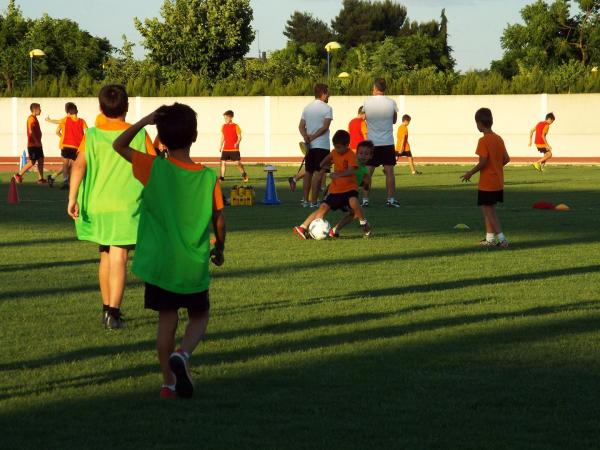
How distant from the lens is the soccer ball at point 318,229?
15.4m

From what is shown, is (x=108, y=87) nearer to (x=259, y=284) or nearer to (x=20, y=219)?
(x=259, y=284)

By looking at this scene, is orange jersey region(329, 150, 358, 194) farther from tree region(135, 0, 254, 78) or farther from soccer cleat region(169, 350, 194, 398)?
tree region(135, 0, 254, 78)

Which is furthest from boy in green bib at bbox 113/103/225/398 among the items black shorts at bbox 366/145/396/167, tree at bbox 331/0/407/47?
tree at bbox 331/0/407/47

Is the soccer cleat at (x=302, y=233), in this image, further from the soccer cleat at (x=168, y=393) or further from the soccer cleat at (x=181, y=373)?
the soccer cleat at (x=181, y=373)

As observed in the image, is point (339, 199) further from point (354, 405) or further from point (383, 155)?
point (354, 405)

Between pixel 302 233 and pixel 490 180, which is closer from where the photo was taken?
pixel 490 180

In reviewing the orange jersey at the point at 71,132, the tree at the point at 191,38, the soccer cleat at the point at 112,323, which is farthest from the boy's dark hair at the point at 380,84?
the tree at the point at 191,38

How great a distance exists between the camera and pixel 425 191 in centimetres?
2589

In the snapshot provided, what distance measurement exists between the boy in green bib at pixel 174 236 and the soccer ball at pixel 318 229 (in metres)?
8.85

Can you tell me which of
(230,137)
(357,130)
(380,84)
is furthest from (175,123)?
(230,137)

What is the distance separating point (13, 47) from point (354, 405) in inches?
3158

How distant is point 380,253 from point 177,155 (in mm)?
7635

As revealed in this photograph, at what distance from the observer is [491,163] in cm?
1463

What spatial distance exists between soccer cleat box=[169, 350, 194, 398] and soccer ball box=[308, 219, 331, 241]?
9.09 metres
